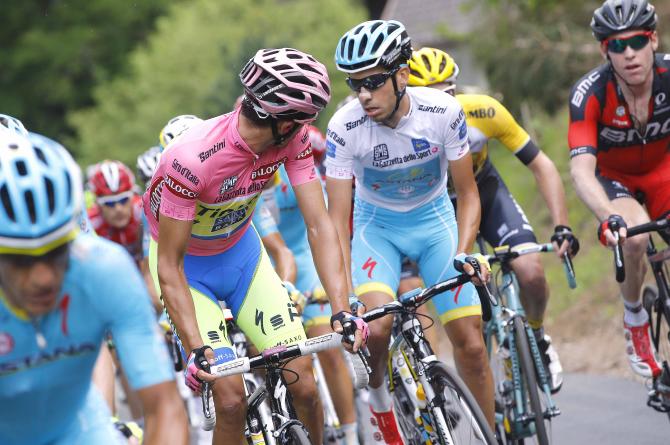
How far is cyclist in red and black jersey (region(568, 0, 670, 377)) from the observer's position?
274 inches

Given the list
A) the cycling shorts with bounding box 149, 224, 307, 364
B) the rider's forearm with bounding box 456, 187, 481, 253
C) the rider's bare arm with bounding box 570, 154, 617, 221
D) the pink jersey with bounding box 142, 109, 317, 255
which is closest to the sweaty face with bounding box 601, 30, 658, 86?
the rider's bare arm with bounding box 570, 154, 617, 221

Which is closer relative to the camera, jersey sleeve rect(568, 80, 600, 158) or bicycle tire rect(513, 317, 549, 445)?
bicycle tire rect(513, 317, 549, 445)

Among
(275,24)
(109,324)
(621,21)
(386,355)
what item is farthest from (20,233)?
(275,24)

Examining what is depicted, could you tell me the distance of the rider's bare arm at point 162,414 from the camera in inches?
138

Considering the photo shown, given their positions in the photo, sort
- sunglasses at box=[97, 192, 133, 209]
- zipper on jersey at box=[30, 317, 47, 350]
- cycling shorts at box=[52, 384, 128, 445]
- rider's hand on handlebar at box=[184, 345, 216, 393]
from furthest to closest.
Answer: sunglasses at box=[97, 192, 133, 209] → rider's hand on handlebar at box=[184, 345, 216, 393] → cycling shorts at box=[52, 384, 128, 445] → zipper on jersey at box=[30, 317, 47, 350]

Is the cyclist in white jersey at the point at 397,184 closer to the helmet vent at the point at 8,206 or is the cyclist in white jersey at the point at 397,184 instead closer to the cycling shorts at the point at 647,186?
the cycling shorts at the point at 647,186

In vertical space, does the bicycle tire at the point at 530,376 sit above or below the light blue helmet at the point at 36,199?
below

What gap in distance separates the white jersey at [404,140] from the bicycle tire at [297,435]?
152cm

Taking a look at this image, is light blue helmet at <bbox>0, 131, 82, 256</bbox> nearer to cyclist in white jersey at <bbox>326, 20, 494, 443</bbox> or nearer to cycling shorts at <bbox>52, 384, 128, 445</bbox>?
cycling shorts at <bbox>52, 384, 128, 445</bbox>

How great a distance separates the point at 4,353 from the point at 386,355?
10.8 feet

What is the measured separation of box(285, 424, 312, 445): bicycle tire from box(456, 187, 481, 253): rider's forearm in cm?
148

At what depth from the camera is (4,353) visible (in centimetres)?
355

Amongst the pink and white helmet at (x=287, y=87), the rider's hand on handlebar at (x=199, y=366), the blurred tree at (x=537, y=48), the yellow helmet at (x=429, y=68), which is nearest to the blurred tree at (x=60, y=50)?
the blurred tree at (x=537, y=48)

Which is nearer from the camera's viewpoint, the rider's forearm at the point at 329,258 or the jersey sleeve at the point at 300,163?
the rider's forearm at the point at 329,258
